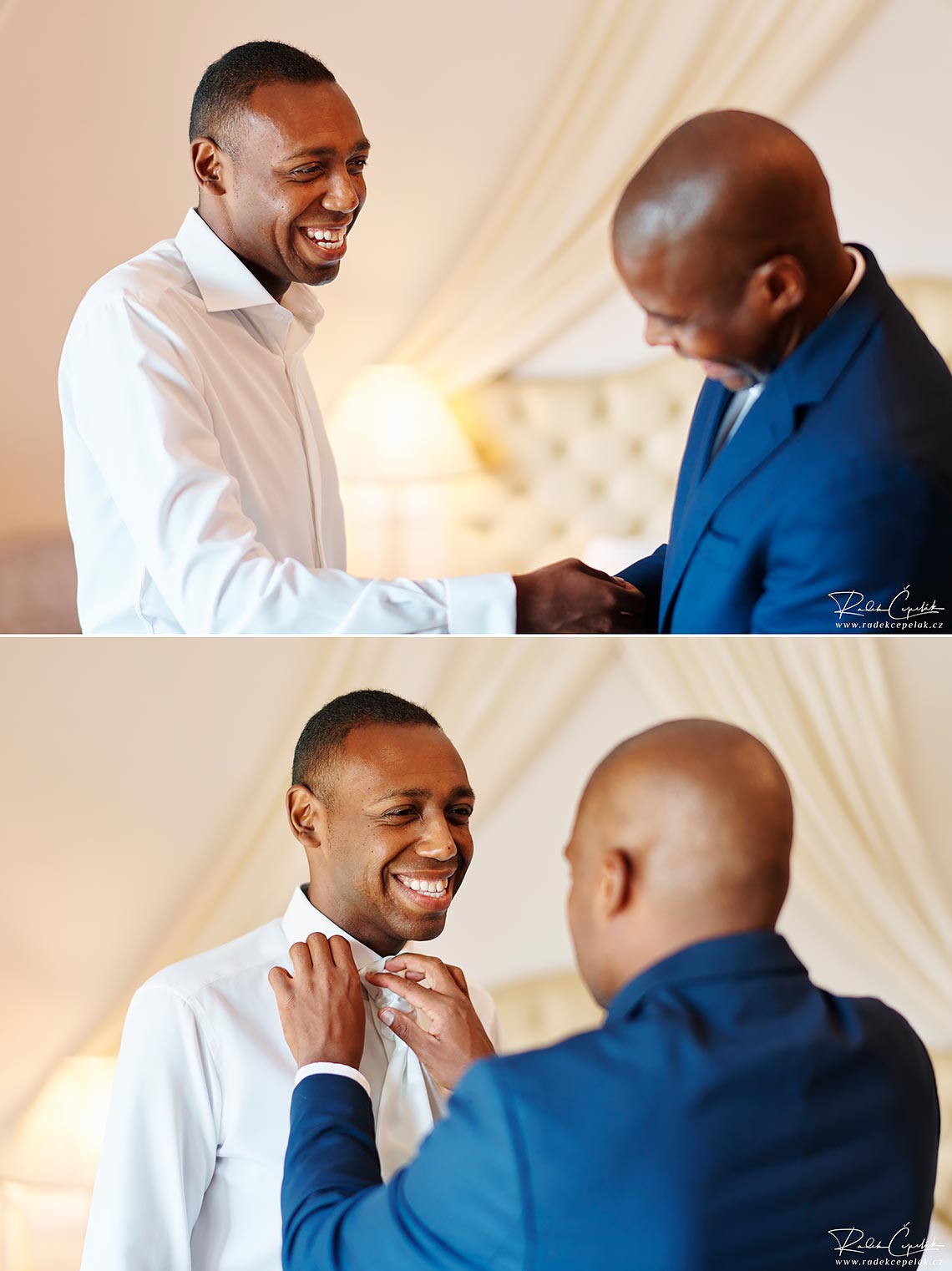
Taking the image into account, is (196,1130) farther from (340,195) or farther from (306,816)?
(340,195)

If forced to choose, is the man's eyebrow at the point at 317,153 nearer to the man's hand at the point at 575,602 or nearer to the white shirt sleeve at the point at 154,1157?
the man's hand at the point at 575,602

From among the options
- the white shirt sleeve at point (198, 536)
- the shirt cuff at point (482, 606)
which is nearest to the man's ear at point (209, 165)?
the white shirt sleeve at point (198, 536)

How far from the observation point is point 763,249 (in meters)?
0.90

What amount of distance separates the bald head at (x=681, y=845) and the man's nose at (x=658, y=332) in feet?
0.94

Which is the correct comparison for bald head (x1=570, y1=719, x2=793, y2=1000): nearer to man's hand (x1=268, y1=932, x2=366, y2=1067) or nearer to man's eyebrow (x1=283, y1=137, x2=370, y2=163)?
man's hand (x1=268, y1=932, x2=366, y2=1067)

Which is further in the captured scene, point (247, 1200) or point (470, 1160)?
point (247, 1200)

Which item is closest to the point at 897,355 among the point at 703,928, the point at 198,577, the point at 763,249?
the point at 763,249

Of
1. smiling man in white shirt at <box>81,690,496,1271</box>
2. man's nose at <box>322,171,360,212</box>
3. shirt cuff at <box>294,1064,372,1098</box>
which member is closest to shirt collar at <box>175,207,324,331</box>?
man's nose at <box>322,171,360,212</box>

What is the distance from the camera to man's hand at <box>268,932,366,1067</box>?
1115 mm

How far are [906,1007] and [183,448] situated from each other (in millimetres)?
1560

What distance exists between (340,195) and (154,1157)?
101 centimetres

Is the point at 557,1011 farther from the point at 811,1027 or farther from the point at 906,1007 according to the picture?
the point at 811,1027

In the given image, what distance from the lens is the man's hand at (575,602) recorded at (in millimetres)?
1205

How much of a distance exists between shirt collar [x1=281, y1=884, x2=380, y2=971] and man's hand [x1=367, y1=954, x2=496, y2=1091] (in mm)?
86
